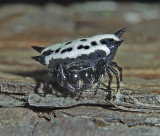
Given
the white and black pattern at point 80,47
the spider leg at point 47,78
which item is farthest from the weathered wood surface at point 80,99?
the white and black pattern at point 80,47

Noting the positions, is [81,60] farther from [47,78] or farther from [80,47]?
[47,78]

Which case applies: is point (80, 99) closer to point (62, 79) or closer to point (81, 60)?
point (62, 79)

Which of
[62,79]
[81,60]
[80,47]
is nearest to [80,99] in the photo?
A: [62,79]

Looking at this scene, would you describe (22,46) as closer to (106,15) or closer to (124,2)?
(106,15)

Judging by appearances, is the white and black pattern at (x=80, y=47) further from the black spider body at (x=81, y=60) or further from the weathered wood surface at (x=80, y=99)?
the weathered wood surface at (x=80, y=99)

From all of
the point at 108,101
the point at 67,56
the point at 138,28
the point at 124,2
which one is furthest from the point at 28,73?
the point at 124,2

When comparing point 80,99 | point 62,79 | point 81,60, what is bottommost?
point 80,99

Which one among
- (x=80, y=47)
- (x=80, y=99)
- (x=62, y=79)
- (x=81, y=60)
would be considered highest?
(x=80, y=47)

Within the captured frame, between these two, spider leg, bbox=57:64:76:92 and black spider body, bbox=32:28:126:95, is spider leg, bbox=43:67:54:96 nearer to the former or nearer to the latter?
black spider body, bbox=32:28:126:95

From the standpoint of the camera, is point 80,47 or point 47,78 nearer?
point 80,47

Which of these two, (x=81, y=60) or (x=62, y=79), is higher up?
(x=81, y=60)
